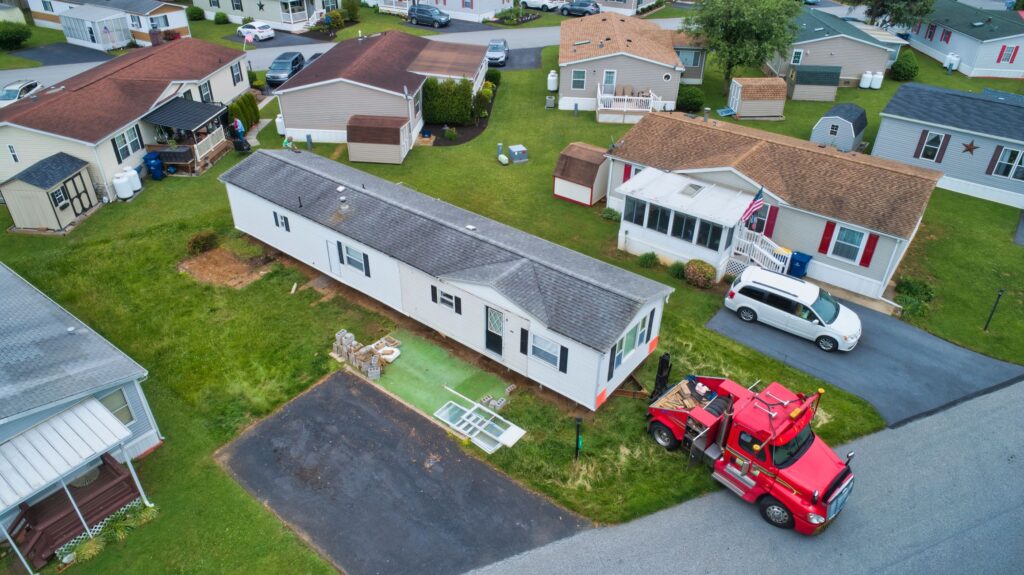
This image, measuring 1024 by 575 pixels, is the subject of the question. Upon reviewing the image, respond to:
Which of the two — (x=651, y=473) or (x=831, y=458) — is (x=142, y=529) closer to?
(x=651, y=473)

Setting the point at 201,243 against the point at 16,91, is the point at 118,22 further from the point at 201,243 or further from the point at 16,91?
the point at 201,243

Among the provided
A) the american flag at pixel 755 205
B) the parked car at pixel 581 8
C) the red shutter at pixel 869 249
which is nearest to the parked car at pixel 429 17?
the parked car at pixel 581 8

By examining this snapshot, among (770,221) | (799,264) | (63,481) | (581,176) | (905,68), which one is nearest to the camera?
(63,481)

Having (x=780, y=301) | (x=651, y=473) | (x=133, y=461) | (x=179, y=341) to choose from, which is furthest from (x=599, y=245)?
(x=133, y=461)

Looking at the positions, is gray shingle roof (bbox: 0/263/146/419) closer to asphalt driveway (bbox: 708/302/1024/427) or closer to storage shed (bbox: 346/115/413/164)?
storage shed (bbox: 346/115/413/164)

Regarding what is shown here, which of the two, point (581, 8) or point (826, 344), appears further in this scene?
point (581, 8)

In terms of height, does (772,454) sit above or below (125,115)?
below

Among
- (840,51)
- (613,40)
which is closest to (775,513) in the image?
(613,40)

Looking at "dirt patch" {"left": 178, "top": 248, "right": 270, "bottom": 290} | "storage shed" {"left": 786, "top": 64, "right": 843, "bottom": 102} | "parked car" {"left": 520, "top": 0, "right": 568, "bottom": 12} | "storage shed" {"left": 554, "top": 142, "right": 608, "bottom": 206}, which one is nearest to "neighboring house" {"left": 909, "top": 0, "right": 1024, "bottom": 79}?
"storage shed" {"left": 786, "top": 64, "right": 843, "bottom": 102}
